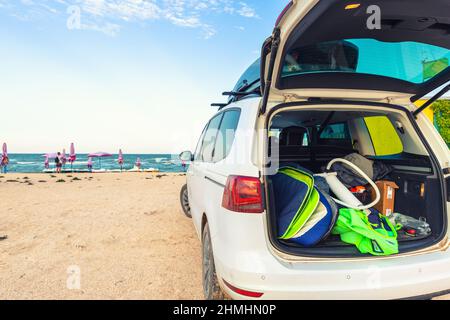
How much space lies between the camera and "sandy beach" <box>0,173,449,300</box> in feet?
9.35

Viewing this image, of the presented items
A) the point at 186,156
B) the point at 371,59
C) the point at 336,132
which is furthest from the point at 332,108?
the point at 186,156

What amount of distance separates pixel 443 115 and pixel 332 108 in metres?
14.2

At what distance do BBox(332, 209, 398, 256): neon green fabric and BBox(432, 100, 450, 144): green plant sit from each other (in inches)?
541

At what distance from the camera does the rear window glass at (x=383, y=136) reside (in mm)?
3098

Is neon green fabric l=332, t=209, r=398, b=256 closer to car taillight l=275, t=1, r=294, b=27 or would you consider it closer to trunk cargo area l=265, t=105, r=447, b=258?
trunk cargo area l=265, t=105, r=447, b=258

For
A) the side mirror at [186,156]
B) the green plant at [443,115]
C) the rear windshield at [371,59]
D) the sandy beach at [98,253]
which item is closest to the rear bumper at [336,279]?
the sandy beach at [98,253]

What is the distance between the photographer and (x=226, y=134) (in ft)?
8.63

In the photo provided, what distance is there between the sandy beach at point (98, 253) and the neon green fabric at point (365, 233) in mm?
1522

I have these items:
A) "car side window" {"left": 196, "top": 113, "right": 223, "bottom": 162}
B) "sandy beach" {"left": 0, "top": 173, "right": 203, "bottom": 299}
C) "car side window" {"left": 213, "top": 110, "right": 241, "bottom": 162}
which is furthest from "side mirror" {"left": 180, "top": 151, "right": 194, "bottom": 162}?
"car side window" {"left": 213, "top": 110, "right": 241, "bottom": 162}

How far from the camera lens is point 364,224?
2.12 meters

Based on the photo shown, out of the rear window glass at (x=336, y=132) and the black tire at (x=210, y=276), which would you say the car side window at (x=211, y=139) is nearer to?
the black tire at (x=210, y=276)

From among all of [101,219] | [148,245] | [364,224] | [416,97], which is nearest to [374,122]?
[416,97]

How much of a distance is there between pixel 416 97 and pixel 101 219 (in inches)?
209

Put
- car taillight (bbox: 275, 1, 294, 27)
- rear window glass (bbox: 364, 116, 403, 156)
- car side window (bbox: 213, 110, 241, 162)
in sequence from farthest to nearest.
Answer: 1. rear window glass (bbox: 364, 116, 403, 156)
2. car side window (bbox: 213, 110, 241, 162)
3. car taillight (bbox: 275, 1, 294, 27)
